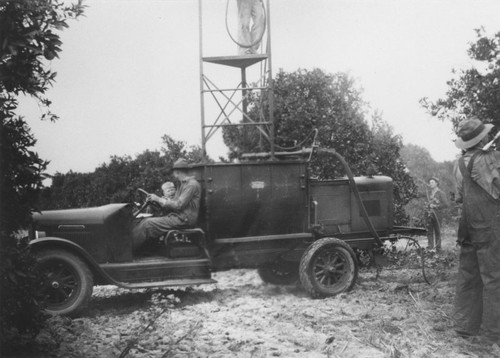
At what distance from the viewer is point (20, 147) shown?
4.92 meters

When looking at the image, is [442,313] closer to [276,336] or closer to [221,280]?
[276,336]

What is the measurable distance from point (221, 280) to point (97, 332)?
4.19 meters

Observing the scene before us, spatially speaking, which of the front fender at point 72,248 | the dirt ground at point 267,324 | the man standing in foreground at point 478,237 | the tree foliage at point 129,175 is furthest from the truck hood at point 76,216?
the tree foliage at point 129,175

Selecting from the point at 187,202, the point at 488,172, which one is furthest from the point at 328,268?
the point at 488,172

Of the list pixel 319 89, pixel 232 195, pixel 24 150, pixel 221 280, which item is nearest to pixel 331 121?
pixel 319 89

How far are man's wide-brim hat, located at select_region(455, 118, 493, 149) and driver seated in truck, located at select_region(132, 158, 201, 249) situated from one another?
12.2ft

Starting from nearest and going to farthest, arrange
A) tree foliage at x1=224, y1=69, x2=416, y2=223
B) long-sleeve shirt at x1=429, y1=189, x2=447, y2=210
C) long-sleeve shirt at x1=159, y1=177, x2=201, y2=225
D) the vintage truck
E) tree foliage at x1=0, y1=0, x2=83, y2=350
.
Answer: tree foliage at x1=0, y1=0, x2=83, y2=350 < the vintage truck < long-sleeve shirt at x1=159, y1=177, x2=201, y2=225 < tree foliage at x1=224, y1=69, x2=416, y2=223 < long-sleeve shirt at x1=429, y1=189, x2=447, y2=210

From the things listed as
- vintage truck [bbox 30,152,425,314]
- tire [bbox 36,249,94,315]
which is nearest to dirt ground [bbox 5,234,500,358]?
tire [bbox 36,249,94,315]

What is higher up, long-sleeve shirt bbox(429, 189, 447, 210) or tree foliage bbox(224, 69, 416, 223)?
tree foliage bbox(224, 69, 416, 223)

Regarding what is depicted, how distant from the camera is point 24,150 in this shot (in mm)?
4930

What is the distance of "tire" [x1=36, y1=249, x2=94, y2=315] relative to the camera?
700 centimetres

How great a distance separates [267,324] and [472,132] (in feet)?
9.95

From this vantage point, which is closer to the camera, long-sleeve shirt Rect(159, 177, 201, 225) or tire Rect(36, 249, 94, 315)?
tire Rect(36, 249, 94, 315)

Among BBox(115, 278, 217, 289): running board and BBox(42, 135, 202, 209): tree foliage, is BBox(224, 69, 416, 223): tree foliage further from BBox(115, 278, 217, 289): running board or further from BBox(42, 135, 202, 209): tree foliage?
BBox(115, 278, 217, 289): running board
